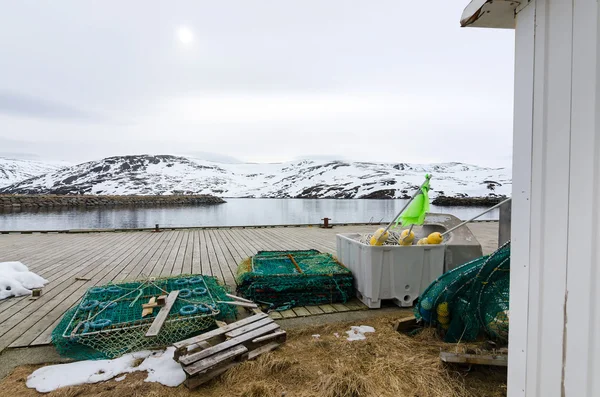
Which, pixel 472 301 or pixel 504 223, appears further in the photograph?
pixel 504 223

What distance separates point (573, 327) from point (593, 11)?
1.18m

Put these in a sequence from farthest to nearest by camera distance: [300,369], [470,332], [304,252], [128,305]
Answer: [304,252] → [128,305] → [470,332] → [300,369]

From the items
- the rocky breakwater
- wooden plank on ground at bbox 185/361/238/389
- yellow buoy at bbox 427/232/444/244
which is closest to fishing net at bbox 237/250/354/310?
yellow buoy at bbox 427/232/444/244

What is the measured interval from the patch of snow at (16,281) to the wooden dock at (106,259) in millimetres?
139

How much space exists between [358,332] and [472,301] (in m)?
1.09

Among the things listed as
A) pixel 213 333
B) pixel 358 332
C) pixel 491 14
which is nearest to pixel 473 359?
pixel 358 332

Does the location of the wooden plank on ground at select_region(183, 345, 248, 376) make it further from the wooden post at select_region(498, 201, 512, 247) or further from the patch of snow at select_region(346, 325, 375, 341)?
the wooden post at select_region(498, 201, 512, 247)

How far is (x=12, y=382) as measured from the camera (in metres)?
2.39

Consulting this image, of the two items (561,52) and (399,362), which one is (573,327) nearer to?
(561,52)

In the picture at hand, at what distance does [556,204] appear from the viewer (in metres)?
1.37

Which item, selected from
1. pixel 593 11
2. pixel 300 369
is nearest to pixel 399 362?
pixel 300 369

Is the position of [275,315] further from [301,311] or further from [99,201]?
[99,201]

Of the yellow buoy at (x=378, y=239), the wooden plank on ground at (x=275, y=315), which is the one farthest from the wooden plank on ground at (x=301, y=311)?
the yellow buoy at (x=378, y=239)

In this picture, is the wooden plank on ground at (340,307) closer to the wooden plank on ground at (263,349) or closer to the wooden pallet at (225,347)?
the wooden pallet at (225,347)
